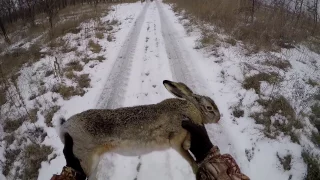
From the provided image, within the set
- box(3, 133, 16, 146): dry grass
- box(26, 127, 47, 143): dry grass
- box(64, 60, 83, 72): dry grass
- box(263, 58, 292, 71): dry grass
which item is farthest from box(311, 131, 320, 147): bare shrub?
box(64, 60, 83, 72): dry grass

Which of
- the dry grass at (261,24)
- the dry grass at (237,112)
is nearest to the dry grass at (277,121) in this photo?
the dry grass at (237,112)

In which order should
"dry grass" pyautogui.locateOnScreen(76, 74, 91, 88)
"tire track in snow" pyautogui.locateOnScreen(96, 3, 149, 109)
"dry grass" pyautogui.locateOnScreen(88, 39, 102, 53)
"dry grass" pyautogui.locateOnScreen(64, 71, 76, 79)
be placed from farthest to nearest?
"dry grass" pyautogui.locateOnScreen(88, 39, 102, 53)
"dry grass" pyautogui.locateOnScreen(64, 71, 76, 79)
"dry grass" pyautogui.locateOnScreen(76, 74, 91, 88)
"tire track in snow" pyautogui.locateOnScreen(96, 3, 149, 109)

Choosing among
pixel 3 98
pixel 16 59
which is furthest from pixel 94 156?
pixel 16 59

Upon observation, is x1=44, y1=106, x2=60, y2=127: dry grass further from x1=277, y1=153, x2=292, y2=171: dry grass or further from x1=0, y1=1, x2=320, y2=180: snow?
x1=277, y1=153, x2=292, y2=171: dry grass

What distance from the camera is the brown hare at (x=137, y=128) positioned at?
327 centimetres

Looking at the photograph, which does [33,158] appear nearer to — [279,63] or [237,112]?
[237,112]

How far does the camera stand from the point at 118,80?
299 inches

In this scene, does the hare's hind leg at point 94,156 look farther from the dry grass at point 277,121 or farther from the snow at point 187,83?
the dry grass at point 277,121

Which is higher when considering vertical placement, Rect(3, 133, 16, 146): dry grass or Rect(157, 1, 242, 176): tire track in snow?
Rect(157, 1, 242, 176): tire track in snow

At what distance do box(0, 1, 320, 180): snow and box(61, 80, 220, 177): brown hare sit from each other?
0.52 meters

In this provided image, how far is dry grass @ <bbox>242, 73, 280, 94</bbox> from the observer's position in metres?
6.53

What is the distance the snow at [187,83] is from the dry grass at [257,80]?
131 millimetres

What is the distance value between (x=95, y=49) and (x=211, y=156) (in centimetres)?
833

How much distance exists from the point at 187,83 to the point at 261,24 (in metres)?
5.58
